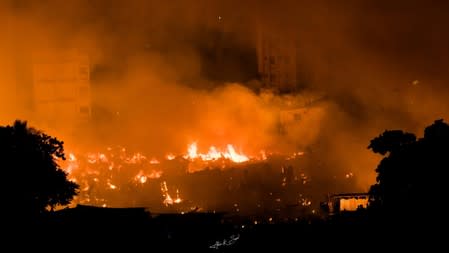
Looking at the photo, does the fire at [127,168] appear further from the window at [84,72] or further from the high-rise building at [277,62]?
the high-rise building at [277,62]

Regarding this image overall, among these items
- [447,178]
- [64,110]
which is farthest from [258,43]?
[447,178]

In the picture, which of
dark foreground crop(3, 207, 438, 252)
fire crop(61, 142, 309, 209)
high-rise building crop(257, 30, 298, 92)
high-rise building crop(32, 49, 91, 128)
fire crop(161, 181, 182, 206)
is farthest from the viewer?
high-rise building crop(257, 30, 298, 92)

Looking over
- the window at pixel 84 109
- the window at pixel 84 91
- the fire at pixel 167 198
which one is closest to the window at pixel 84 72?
the window at pixel 84 91

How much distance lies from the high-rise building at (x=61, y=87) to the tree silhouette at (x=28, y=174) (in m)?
17.0

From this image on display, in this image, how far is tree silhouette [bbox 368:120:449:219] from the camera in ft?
25.4

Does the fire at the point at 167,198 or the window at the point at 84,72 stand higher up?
the window at the point at 84,72

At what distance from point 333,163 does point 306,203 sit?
6.59 m

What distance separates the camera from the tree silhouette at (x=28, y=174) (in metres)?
9.48

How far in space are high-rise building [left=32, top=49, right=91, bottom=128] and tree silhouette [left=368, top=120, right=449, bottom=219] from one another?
2091cm

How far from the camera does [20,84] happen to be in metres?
27.3

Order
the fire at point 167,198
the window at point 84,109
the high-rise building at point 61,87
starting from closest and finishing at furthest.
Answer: the fire at point 167,198 < the high-rise building at point 61,87 < the window at point 84,109

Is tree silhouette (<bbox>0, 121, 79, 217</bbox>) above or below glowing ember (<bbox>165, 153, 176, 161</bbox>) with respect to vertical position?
below

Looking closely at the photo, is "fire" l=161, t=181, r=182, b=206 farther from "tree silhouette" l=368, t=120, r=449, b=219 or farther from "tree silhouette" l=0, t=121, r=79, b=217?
"tree silhouette" l=368, t=120, r=449, b=219

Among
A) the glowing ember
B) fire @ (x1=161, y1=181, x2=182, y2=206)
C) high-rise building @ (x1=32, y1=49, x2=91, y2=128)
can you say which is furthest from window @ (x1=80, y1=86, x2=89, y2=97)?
fire @ (x1=161, y1=181, x2=182, y2=206)
